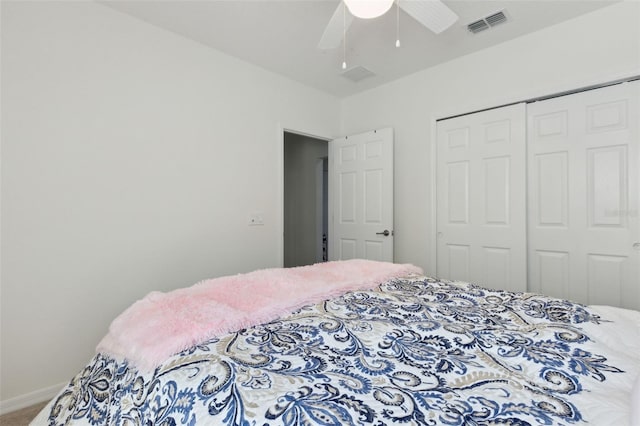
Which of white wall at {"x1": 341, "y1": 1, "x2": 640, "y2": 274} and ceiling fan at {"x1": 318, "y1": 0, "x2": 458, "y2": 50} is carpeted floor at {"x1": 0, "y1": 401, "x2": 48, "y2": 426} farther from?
white wall at {"x1": 341, "y1": 1, "x2": 640, "y2": 274}

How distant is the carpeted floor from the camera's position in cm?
180

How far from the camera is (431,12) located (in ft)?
6.06

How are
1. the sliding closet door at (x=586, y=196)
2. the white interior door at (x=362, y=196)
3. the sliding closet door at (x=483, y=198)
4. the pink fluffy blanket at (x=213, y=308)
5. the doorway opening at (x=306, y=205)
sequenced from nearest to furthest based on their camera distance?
the pink fluffy blanket at (x=213, y=308)
the sliding closet door at (x=586, y=196)
the sliding closet door at (x=483, y=198)
the white interior door at (x=362, y=196)
the doorway opening at (x=306, y=205)

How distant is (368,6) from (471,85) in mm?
1735

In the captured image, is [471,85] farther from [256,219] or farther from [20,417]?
[20,417]

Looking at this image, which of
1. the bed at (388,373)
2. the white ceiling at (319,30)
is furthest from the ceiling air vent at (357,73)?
the bed at (388,373)

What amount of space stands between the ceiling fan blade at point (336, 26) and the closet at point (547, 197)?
159 centimetres

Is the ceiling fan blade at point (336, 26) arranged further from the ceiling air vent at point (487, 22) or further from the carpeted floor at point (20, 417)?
the carpeted floor at point (20, 417)

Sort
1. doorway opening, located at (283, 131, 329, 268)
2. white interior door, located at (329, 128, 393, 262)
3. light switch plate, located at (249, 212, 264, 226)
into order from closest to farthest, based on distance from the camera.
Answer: light switch plate, located at (249, 212, 264, 226)
white interior door, located at (329, 128, 393, 262)
doorway opening, located at (283, 131, 329, 268)

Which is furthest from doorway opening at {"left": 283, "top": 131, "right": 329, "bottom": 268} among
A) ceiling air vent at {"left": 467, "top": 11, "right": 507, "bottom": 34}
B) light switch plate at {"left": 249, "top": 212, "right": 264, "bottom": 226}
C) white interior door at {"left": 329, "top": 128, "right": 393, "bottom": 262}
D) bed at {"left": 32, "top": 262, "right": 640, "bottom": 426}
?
bed at {"left": 32, "top": 262, "right": 640, "bottom": 426}

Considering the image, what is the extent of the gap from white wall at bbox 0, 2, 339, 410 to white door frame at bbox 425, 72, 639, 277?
5.93 feet

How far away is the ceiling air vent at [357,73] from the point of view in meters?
3.20

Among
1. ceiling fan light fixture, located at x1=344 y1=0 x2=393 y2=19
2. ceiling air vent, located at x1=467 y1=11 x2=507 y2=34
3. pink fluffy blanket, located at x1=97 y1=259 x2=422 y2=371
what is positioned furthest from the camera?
ceiling air vent, located at x1=467 y1=11 x2=507 y2=34

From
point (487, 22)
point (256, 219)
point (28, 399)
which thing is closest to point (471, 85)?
point (487, 22)
